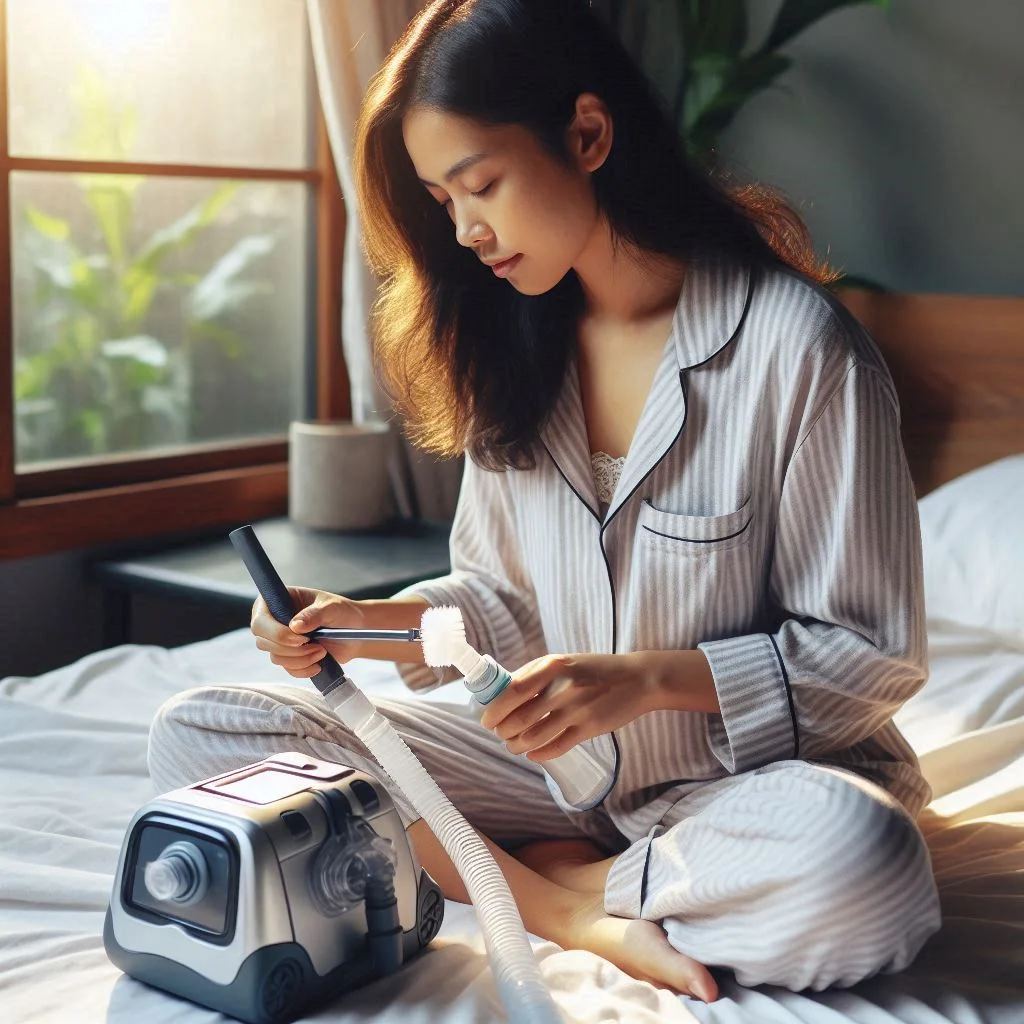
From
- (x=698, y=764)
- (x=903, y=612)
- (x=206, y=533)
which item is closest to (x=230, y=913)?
(x=698, y=764)

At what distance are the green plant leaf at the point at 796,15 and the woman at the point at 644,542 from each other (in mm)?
1154

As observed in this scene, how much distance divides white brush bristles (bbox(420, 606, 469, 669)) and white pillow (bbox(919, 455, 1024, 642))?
1.10 meters

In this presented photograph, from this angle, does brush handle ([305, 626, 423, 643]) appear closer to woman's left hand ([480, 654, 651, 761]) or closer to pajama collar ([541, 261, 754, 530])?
woman's left hand ([480, 654, 651, 761])

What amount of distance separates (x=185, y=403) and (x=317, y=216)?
46cm

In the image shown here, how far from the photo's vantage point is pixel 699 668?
1.14 m

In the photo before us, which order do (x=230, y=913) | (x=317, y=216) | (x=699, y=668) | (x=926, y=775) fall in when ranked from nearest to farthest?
(x=230, y=913)
(x=699, y=668)
(x=926, y=775)
(x=317, y=216)

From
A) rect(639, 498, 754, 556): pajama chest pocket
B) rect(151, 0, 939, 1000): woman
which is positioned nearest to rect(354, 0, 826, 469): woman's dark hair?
rect(151, 0, 939, 1000): woman

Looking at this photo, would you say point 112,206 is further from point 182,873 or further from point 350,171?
point 182,873

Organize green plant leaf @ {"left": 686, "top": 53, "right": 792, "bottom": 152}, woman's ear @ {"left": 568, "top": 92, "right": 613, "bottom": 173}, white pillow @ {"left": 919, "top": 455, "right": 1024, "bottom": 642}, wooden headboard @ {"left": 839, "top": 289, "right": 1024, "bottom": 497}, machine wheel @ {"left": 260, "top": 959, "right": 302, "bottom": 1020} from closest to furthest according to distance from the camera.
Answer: machine wheel @ {"left": 260, "top": 959, "right": 302, "bottom": 1020}, woman's ear @ {"left": 568, "top": 92, "right": 613, "bottom": 173}, white pillow @ {"left": 919, "top": 455, "right": 1024, "bottom": 642}, wooden headboard @ {"left": 839, "top": 289, "right": 1024, "bottom": 497}, green plant leaf @ {"left": 686, "top": 53, "right": 792, "bottom": 152}

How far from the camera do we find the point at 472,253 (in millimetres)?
1356

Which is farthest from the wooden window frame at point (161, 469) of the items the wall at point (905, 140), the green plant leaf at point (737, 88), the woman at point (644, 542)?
the woman at point (644, 542)

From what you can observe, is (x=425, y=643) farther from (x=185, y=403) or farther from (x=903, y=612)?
(x=185, y=403)

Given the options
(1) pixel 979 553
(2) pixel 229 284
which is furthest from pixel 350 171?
(1) pixel 979 553

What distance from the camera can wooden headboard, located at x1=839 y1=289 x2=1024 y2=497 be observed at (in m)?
2.32
